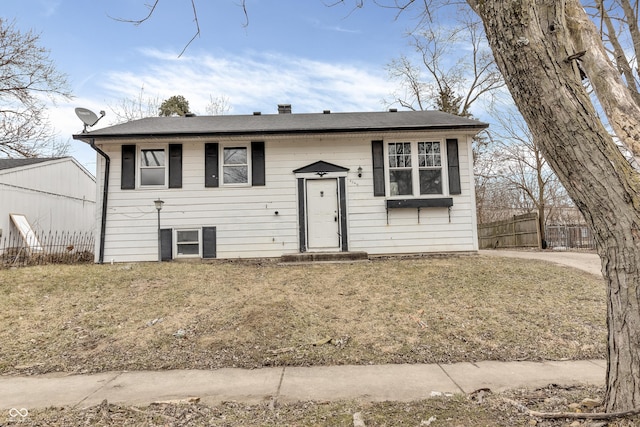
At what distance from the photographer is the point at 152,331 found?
15.2ft

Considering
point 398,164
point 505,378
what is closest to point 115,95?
point 398,164

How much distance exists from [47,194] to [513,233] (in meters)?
21.5

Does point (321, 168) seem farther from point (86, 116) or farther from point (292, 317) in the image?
point (86, 116)

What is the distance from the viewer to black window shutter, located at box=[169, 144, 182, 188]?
930 cm

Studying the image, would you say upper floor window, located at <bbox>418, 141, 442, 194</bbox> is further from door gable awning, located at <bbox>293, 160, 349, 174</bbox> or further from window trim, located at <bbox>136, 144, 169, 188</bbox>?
window trim, located at <bbox>136, 144, 169, 188</bbox>

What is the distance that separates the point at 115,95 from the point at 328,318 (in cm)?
2269

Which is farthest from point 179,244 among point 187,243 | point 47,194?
point 47,194

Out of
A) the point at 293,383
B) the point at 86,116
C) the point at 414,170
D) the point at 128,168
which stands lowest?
the point at 293,383

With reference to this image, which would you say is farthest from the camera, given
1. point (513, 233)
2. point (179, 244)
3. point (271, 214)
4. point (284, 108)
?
point (513, 233)

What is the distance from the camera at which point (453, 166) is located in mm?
9375

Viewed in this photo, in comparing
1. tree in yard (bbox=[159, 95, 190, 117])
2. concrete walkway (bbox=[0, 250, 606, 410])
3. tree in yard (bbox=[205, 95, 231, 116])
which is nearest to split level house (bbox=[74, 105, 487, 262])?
concrete walkway (bbox=[0, 250, 606, 410])

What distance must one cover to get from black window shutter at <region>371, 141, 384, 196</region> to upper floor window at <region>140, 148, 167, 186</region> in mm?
5762

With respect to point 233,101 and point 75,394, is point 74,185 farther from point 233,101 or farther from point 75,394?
point 75,394

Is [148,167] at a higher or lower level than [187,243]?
higher
